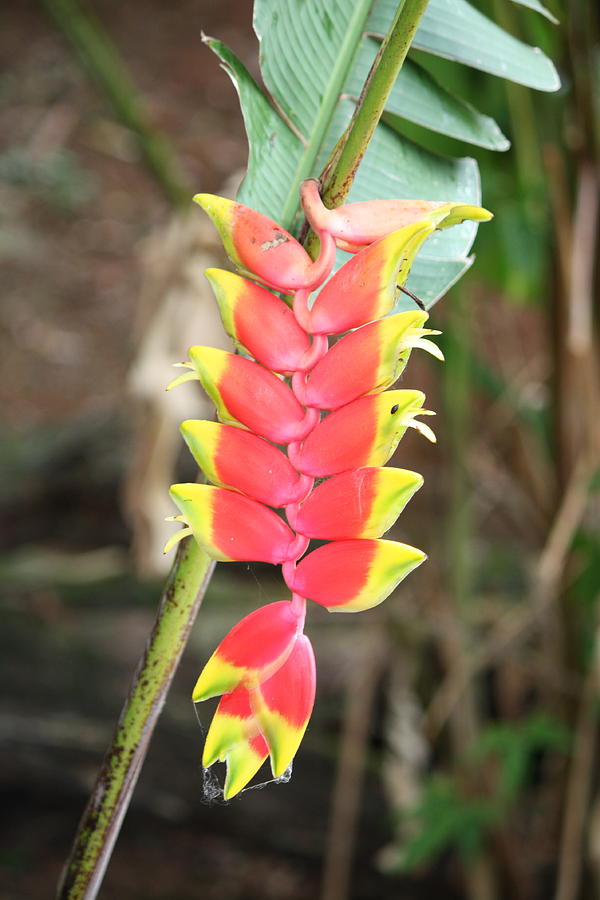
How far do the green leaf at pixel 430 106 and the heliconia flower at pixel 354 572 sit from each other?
0.28 metres

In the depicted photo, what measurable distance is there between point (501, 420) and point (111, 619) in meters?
0.76

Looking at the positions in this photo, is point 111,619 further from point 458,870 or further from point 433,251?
point 433,251

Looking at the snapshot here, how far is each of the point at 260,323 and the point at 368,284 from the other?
4 centimetres

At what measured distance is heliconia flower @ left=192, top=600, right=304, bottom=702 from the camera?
0.97ft

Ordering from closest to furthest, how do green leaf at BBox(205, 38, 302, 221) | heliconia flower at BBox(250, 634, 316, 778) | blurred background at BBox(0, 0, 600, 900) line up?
heliconia flower at BBox(250, 634, 316, 778) → green leaf at BBox(205, 38, 302, 221) → blurred background at BBox(0, 0, 600, 900)

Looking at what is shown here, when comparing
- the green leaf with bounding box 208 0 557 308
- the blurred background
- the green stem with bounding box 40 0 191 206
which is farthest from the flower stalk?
the green stem with bounding box 40 0 191 206

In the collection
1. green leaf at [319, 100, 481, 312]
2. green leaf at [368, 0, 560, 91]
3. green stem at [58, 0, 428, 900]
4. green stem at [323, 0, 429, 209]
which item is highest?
green leaf at [368, 0, 560, 91]

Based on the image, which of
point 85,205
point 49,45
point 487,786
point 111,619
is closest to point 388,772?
point 487,786

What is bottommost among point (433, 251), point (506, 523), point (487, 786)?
point (487, 786)

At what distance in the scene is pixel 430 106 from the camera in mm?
493

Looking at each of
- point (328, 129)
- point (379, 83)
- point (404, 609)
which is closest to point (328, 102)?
point (328, 129)

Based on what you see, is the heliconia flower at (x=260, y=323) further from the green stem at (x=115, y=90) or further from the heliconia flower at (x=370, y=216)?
the green stem at (x=115, y=90)

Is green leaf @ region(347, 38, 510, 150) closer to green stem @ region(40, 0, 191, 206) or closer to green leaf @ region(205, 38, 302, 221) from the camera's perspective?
green leaf @ region(205, 38, 302, 221)

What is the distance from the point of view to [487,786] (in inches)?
49.6
